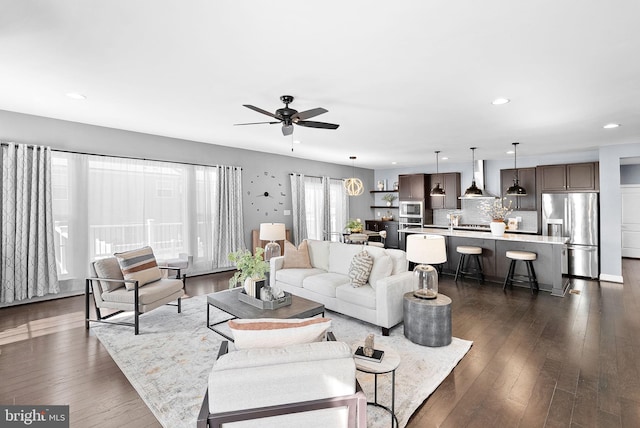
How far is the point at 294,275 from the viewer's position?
4.61 m

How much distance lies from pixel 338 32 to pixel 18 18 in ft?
7.14

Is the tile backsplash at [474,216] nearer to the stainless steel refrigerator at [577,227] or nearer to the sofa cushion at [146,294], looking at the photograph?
the stainless steel refrigerator at [577,227]

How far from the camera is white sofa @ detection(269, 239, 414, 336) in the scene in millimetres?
3568

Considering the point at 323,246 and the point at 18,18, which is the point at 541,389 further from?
the point at 18,18

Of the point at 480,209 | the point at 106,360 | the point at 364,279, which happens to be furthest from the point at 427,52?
the point at 480,209

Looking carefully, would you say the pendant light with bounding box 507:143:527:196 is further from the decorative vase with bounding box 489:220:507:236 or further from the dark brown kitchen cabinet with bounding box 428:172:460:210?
the dark brown kitchen cabinet with bounding box 428:172:460:210

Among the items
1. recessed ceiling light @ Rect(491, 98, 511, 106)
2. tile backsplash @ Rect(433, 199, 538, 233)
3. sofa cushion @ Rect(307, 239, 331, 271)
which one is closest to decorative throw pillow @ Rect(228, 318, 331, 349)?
sofa cushion @ Rect(307, 239, 331, 271)

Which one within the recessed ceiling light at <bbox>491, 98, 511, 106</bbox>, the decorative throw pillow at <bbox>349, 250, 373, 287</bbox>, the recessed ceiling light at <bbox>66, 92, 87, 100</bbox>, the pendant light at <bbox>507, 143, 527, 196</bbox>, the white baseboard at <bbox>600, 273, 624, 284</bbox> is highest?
the recessed ceiling light at <bbox>66, 92, 87, 100</bbox>

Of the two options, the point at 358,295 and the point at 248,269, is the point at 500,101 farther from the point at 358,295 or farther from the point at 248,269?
the point at 248,269

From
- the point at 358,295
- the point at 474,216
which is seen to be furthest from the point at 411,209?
the point at 358,295

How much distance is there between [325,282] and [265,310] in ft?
3.78

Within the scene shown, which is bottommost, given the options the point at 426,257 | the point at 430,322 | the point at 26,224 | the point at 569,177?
the point at 430,322

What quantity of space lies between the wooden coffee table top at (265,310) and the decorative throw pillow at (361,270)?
0.72 meters

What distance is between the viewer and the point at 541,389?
2510 millimetres
